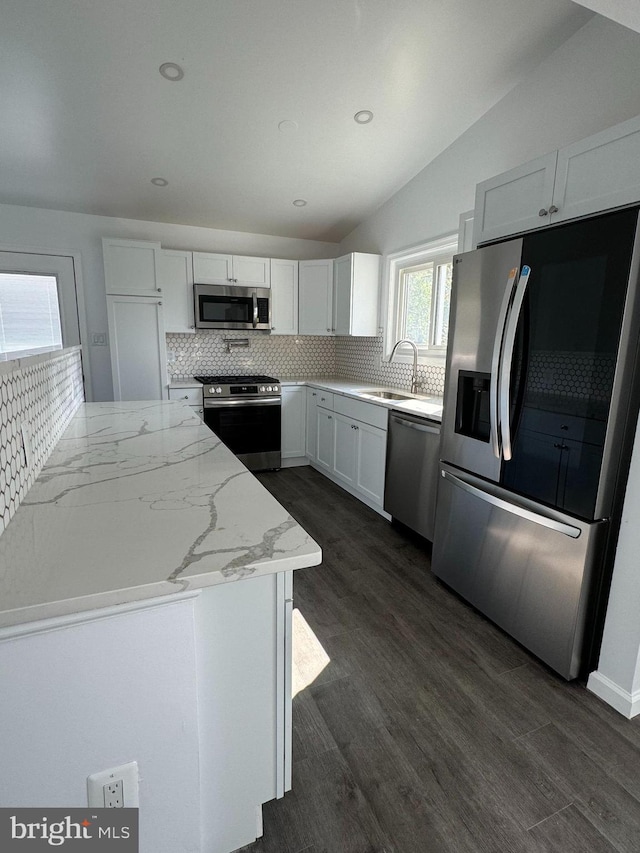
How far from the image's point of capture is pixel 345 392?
3.75 meters

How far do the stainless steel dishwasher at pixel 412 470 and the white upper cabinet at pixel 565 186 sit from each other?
3.70 ft

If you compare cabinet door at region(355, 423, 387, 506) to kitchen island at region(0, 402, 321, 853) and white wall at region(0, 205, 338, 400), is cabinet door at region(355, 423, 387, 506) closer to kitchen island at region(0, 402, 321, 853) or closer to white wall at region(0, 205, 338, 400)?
kitchen island at region(0, 402, 321, 853)

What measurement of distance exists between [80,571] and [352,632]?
1574 mm

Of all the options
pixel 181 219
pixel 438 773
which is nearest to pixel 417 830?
pixel 438 773

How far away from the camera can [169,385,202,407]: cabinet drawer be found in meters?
4.00

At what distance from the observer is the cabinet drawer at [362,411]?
3.23 metres

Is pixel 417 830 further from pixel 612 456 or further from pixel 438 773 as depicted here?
pixel 612 456

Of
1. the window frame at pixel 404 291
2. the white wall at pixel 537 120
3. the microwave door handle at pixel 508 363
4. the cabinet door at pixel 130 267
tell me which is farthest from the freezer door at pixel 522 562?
the cabinet door at pixel 130 267

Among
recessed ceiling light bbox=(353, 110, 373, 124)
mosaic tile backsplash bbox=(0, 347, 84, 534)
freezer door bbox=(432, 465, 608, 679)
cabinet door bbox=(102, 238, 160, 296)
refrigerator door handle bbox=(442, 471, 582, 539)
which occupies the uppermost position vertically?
recessed ceiling light bbox=(353, 110, 373, 124)

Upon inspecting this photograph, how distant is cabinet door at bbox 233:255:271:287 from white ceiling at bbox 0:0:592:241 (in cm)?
59

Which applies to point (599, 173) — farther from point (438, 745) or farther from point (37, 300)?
point (37, 300)

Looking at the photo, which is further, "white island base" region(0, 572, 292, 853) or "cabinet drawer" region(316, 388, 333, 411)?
"cabinet drawer" region(316, 388, 333, 411)

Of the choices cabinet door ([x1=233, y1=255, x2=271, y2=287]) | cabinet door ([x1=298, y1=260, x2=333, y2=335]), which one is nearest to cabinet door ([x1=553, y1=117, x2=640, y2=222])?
cabinet door ([x1=298, y1=260, x2=333, y2=335])

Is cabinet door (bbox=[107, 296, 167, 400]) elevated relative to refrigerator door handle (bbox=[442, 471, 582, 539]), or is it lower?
elevated
